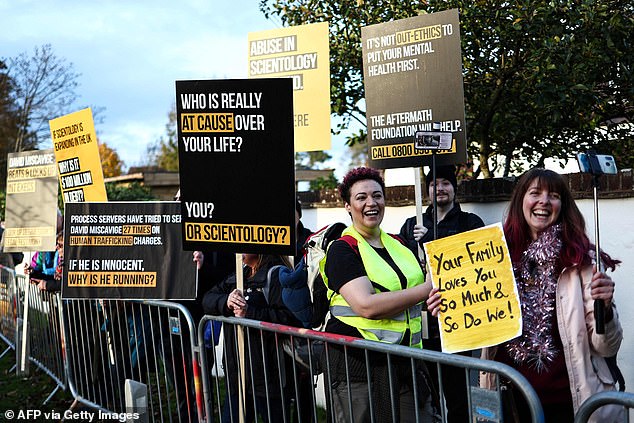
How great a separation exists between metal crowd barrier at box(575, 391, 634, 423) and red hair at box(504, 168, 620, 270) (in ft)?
2.87

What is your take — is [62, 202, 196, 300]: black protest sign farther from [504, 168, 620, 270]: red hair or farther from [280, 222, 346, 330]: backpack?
[504, 168, 620, 270]: red hair

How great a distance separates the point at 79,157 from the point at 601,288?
568 cm

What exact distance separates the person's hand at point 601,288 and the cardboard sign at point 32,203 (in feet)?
21.7

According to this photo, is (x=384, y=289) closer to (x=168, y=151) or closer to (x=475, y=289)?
(x=475, y=289)

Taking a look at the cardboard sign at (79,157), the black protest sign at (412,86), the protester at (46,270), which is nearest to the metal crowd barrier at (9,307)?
the protester at (46,270)

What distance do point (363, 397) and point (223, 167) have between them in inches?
64.5

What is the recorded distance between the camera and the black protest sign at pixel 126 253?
19.8 ft

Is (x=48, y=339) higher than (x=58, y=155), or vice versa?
(x=58, y=155)

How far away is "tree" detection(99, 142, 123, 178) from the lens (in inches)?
2148

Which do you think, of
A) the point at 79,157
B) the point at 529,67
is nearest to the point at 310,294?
the point at 529,67

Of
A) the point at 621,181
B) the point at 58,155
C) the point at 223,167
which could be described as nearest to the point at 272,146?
the point at 223,167

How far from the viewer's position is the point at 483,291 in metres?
3.16

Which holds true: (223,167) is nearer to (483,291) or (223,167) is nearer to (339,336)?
(339,336)

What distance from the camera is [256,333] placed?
4.73 meters
